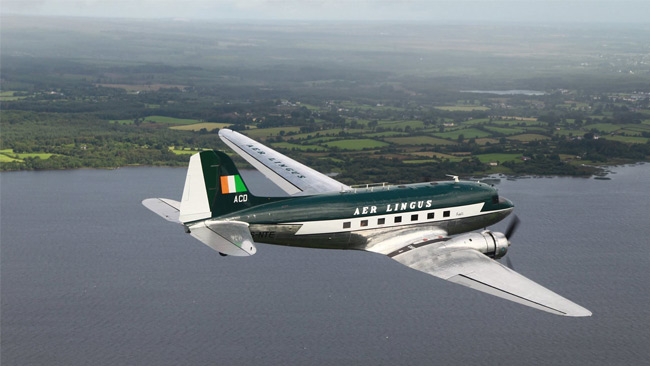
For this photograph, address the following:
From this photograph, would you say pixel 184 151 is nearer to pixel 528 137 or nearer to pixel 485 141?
pixel 485 141

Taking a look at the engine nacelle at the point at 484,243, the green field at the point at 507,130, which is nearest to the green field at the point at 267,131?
the green field at the point at 507,130

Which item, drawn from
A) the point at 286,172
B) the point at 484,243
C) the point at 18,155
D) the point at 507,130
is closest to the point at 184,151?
the point at 18,155

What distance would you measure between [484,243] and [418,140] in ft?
407

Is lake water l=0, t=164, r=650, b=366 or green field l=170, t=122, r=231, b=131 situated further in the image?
green field l=170, t=122, r=231, b=131

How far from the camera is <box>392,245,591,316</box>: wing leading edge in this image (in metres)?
38.1

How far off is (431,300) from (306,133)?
106 meters

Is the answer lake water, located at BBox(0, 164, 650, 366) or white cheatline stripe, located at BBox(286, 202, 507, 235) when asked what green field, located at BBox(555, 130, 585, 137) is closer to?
lake water, located at BBox(0, 164, 650, 366)

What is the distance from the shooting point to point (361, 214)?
48094mm

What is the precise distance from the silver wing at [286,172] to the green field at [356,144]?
91.0 m

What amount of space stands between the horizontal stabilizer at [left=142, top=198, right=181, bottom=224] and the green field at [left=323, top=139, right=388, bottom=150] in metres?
111

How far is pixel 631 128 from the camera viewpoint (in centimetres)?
18450

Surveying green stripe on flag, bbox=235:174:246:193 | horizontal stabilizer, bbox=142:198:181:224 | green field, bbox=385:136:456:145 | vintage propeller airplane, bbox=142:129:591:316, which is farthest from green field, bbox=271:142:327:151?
green stripe on flag, bbox=235:174:246:193

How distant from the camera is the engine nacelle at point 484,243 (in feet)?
155

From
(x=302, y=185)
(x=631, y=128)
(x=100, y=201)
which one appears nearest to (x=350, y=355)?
(x=302, y=185)
